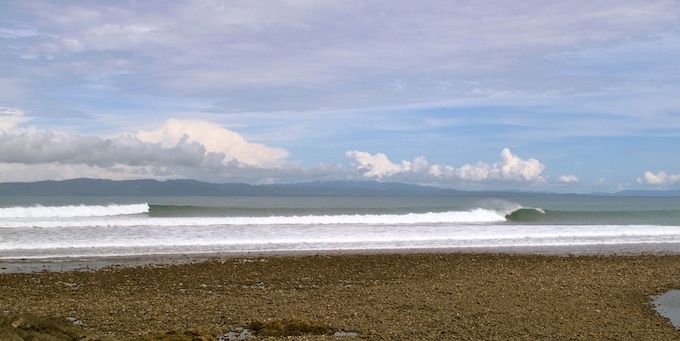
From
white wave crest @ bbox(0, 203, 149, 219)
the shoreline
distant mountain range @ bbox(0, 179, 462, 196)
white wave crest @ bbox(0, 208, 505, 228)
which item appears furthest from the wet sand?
distant mountain range @ bbox(0, 179, 462, 196)

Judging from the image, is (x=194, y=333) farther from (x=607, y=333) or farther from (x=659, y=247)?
(x=659, y=247)

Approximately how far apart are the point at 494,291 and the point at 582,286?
2.35 metres

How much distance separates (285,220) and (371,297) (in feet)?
95.0

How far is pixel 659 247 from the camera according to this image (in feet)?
89.6

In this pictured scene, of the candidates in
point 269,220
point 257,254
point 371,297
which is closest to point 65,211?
point 269,220

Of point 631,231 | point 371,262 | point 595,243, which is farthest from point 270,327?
point 631,231

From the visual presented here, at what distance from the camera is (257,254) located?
2247 cm

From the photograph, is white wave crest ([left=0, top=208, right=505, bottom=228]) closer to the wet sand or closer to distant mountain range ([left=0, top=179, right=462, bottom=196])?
the wet sand

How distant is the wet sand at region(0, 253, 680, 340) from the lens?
35.8 feet

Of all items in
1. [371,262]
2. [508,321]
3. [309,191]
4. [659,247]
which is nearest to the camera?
[508,321]

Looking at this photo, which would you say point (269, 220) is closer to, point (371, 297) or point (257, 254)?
point (257, 254)

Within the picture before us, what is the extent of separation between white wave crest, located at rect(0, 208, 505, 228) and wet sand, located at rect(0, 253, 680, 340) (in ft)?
60.8

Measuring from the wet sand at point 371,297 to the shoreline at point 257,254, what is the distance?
144cm

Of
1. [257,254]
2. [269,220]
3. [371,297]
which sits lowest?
[371,297]
